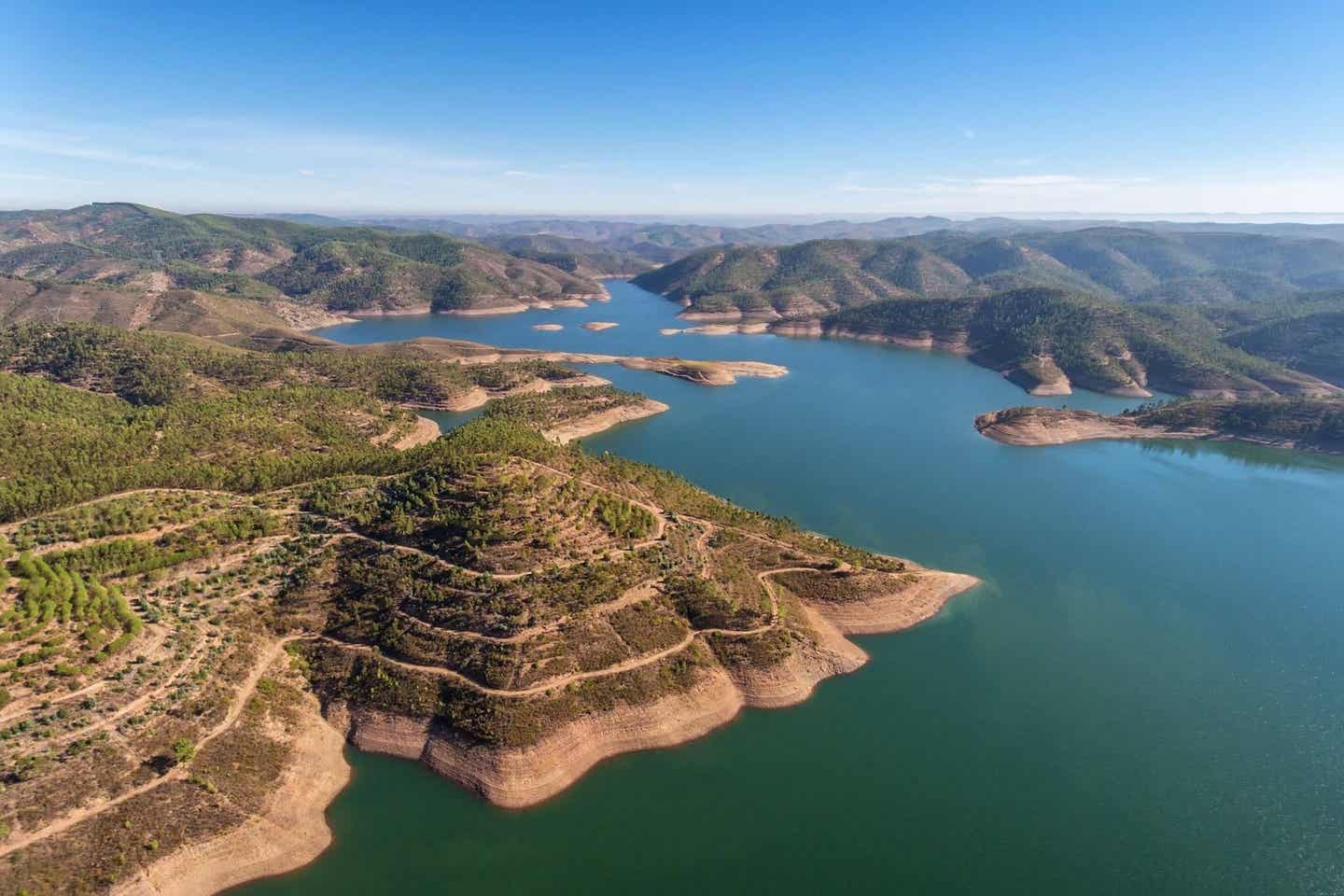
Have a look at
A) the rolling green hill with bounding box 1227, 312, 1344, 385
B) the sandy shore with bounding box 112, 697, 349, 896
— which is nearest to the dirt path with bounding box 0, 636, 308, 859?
the sandy shore with bounding box 112, 697, 349, 896

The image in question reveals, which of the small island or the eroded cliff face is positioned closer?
the eroded cliff face

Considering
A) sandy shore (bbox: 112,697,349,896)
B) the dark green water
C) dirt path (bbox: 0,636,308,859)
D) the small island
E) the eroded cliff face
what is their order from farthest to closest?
the small island, the eroded cliff face, the dark green water, sandy shore (bbox: 112,697,349,896), dirt path (bbox: 0,636,308,859)

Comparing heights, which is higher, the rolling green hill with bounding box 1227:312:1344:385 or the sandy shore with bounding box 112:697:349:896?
the rolling green hill with bounding box 1227:312:1344:385

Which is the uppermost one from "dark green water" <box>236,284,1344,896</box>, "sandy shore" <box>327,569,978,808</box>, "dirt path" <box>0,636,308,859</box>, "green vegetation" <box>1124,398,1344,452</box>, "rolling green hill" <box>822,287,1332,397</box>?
"rolling green hill" <box>822,287,1332,397</box>

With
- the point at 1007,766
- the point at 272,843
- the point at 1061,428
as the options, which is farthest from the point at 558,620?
the point at 1061,428

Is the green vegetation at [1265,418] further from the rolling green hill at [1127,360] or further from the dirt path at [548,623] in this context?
the dirt path at [548,623]

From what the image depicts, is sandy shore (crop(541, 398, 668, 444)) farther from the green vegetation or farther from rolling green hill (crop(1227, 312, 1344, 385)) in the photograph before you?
rolling green hill (crop(1227, 312, 1344, 385))

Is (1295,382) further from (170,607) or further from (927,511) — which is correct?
(170,607)
